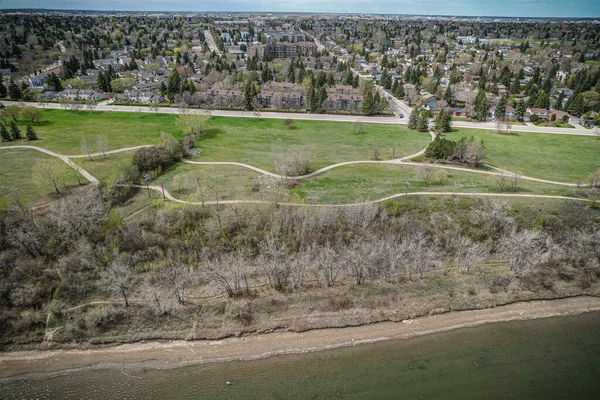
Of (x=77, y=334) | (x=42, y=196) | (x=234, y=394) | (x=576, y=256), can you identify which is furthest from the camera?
(x=42, y=196)

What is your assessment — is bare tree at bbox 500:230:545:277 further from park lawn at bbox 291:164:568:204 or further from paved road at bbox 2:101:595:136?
paved road at bbox 2:101:595:136

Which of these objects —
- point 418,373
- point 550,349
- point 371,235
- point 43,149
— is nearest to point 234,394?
point 418,373

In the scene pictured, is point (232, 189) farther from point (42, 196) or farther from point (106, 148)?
point (106, 148)

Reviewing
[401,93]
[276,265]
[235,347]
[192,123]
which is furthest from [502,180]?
[401,93]

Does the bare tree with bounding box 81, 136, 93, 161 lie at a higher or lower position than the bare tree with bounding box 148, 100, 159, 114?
lower

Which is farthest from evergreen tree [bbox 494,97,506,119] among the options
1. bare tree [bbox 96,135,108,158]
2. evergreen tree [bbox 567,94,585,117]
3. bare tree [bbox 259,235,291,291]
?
bare tree [bbox 96,135,108,158]

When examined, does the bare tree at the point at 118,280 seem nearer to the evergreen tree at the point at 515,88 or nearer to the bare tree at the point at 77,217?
the bare tree at the point at 77,217

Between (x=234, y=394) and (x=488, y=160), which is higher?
(x=488, y=160)
